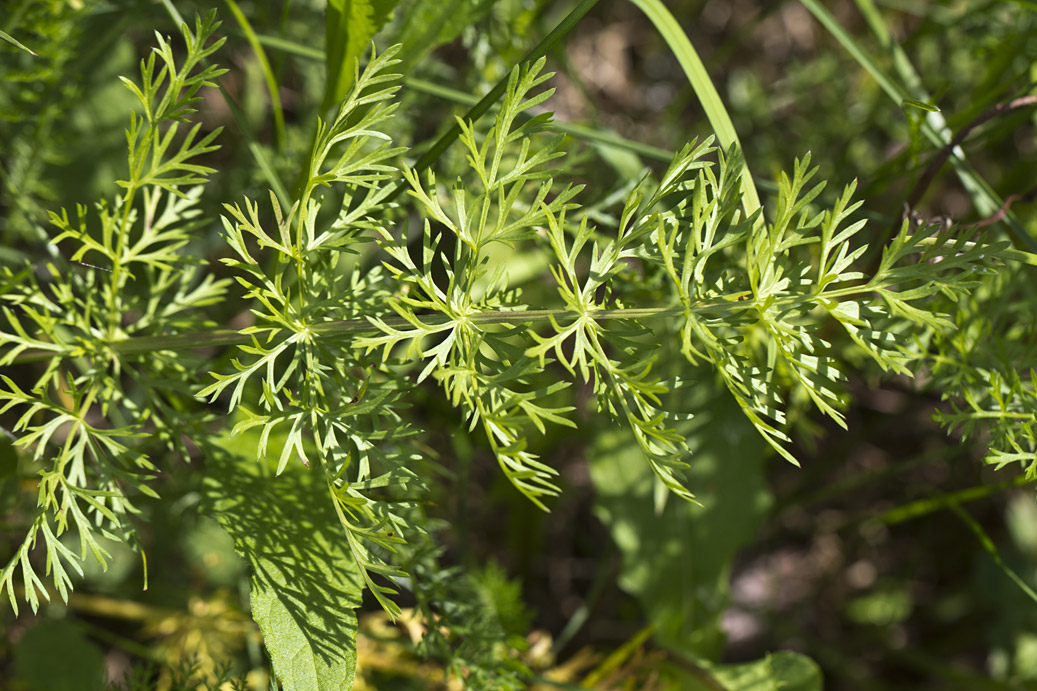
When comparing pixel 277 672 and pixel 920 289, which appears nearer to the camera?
pixel 920 289

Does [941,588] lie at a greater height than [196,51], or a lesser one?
lesser

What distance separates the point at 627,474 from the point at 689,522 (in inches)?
9.2

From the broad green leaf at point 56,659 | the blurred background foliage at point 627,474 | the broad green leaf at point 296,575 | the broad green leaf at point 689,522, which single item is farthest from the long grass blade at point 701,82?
the broad green leaf at point 56,659

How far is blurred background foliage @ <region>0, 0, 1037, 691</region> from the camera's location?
154 centimetres

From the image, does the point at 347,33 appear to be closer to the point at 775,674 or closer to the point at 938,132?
the point at 938,132

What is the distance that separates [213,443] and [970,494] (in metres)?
1.43

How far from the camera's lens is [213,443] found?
128 centimetres

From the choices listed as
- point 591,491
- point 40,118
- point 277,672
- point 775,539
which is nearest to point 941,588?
point 775,539

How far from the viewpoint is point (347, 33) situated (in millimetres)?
1260

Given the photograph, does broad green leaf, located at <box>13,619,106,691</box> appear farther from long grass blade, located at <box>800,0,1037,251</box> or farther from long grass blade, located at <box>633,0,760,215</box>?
long grass blade, located at <box>800,0,1037,251</box>

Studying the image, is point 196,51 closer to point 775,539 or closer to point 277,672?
point 277,672

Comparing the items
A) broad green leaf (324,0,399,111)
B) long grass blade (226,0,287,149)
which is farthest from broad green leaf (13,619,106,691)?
broad green leaf (324,0,399,111)

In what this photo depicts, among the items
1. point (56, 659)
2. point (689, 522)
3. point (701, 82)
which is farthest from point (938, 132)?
point (56, 659)

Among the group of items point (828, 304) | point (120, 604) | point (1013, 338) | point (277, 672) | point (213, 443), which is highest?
point (828, 304)
